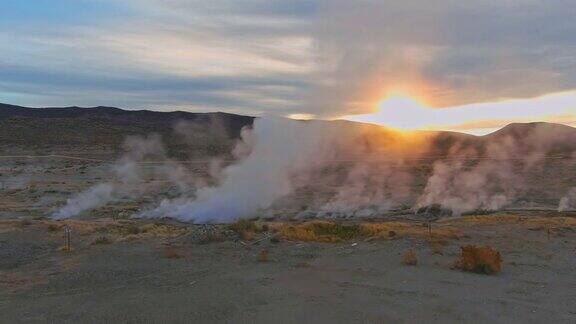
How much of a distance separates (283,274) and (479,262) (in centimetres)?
481

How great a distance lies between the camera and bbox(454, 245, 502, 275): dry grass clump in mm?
15289

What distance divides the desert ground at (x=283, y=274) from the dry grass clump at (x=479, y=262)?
16 cm

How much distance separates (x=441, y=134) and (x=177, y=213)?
90973 millimetres

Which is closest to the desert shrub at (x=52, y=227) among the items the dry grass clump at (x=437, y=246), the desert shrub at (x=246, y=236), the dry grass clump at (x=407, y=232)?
the desert shrub at (x=246, y=236)

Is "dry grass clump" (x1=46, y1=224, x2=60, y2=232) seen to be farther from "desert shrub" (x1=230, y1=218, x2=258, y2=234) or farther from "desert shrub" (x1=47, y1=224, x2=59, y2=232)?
"desert shrub" (x1=230, y1=218, x2=258, y2=234)

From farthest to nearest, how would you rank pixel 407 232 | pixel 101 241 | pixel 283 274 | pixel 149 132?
pixel 149 132
pixel 407 232
pixel 101 241
pixel 283 274

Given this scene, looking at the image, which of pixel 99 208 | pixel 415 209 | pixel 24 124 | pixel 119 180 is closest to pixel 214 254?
pixel 415 209

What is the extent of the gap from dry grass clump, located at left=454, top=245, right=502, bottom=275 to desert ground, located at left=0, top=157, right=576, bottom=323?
0.16 metres

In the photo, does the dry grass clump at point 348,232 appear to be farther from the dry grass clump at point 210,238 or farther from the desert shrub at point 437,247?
the dry grass clump at point 210,238

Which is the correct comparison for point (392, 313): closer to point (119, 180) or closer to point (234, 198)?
point (234, 198)

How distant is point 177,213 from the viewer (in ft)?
103

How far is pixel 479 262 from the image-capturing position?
15.4m

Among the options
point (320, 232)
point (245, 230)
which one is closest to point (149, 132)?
point (320, 232)

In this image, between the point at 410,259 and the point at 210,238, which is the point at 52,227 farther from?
the point at 410,259
